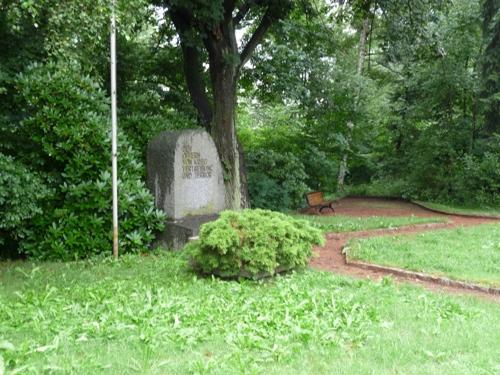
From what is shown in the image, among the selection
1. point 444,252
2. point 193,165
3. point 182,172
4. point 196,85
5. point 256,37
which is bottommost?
point 444,252

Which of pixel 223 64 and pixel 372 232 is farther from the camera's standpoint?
pixel 223 64

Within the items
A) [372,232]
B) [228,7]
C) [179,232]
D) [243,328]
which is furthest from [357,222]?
[243,328]

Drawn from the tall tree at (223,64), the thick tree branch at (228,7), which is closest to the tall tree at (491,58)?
the tall tree at (223,64)

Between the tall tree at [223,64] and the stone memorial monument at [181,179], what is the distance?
7.45ft

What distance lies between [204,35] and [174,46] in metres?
3.74

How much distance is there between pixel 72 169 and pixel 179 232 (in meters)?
2.15

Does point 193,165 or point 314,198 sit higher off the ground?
point 193,165

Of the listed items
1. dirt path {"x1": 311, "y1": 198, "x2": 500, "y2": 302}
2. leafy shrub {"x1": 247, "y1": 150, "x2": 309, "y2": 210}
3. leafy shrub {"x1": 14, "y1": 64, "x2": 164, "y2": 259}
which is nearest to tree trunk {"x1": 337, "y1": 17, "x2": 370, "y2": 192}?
dirt path {"x1": 311, "y1": 198, "x2": 500, "y2": 302}

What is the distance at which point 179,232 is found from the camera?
380 inches

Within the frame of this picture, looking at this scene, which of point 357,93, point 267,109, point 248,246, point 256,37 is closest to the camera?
point 248,246

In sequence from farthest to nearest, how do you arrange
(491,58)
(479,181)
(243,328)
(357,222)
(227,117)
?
1. (491,58)
2. (479,181)
3. (227,117)
4. (357,222)
5. (243,328)

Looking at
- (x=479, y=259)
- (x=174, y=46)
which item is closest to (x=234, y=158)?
(x=174, y=46)

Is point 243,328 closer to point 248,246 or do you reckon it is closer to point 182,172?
point 248,246

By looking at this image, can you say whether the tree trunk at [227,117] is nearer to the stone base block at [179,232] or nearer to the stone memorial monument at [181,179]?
the stone memorial monument at [181,179]
